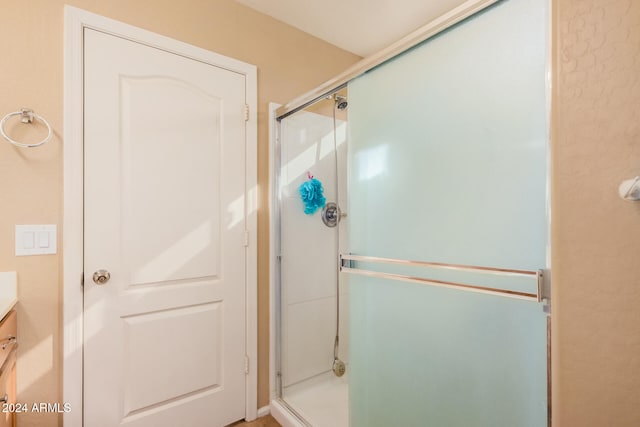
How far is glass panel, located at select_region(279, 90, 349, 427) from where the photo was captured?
6.41ft

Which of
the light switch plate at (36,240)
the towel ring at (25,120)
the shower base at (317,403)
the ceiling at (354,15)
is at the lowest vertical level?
the shower base at (317,403)

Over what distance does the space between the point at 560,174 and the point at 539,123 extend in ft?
0.77

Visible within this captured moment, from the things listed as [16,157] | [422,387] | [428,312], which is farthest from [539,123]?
[16,157]

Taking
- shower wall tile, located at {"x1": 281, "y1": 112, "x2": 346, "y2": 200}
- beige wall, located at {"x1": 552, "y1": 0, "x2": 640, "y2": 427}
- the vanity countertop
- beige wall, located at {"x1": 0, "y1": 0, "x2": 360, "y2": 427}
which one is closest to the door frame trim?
beige wall, located at {"x1": 0, "y1": 0, "x2": 360, "y2": 427}

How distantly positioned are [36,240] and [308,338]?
152 cm

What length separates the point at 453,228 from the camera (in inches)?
40.2

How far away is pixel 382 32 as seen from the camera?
217 cm

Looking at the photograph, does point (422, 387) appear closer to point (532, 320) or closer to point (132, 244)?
point (532, 320)

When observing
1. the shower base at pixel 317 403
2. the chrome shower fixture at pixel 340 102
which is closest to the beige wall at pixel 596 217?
the chrome shower fixture at pixel 340 102

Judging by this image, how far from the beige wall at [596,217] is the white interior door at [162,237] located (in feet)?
4.89

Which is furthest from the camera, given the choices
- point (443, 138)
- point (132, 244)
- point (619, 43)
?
point (132, 244)

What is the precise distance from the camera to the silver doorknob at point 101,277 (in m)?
1.38

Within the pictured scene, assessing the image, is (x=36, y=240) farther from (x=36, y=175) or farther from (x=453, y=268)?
(x=453, y=268)

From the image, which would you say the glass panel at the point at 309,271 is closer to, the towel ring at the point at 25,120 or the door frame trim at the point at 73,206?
the door frame trim at the point at 73,206
